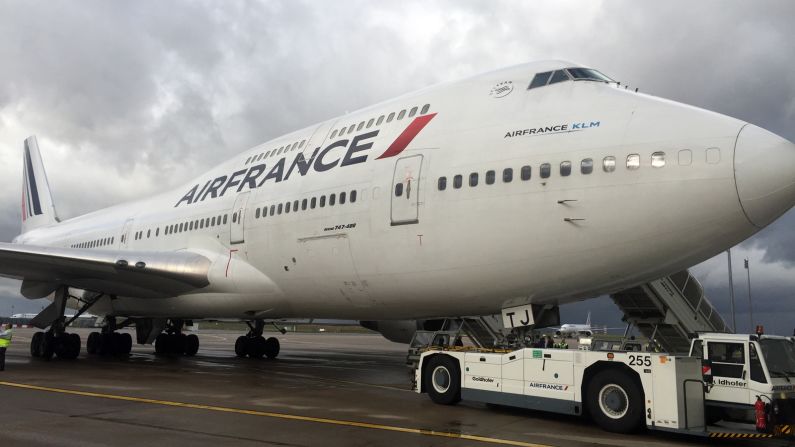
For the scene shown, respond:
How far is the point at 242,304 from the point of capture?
15.1 meters

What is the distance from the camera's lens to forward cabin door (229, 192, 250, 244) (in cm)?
Answer: 1482

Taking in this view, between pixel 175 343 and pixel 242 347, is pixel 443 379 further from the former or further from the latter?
pixel 175 343

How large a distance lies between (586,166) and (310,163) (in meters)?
6.67

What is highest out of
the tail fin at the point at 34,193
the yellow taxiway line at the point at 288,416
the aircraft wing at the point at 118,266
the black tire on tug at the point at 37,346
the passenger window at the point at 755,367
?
the tail fin at the point at 34,193

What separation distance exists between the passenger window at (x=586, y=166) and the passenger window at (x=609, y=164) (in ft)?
0.59

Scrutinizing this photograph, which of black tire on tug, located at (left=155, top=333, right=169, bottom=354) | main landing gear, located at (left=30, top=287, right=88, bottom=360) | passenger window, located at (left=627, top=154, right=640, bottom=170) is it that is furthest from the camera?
black tire on tug, located at (left=155, top=333, right=169, bottom=354)

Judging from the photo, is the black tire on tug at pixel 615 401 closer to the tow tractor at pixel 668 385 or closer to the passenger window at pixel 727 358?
the tow tractor at pixel 668 385

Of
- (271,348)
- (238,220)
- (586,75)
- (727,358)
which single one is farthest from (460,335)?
(271,348)

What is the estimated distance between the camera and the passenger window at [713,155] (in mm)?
8156

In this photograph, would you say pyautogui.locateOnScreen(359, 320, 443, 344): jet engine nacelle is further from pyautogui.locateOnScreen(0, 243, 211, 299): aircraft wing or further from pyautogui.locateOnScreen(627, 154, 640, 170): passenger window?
pyautogui.locateOnScreen(627, 154, 640, 170): passenger window

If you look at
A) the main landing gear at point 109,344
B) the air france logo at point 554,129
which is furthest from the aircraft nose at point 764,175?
the main landing gear at point 109,344

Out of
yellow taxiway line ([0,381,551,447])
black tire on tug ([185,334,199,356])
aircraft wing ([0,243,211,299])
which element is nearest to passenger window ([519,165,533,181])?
yellow taxiway line ([0,381,551,447])

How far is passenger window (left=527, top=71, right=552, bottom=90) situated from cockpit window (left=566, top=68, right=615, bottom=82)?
1.15ft

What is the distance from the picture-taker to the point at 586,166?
905 cm
